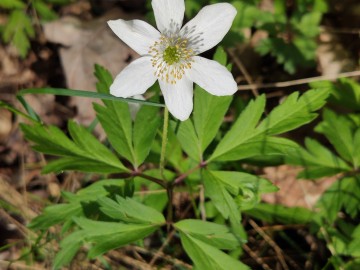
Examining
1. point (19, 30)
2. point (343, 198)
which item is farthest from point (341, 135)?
point (19, 30)

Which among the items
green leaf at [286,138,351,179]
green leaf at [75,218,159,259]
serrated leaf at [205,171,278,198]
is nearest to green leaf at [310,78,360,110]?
green leaf at [286,138,351,179]

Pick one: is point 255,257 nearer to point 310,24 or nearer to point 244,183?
point 244,183

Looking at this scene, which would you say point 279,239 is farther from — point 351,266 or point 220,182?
point 220,182

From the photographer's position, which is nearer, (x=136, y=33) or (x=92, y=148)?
(x=136, y=33)

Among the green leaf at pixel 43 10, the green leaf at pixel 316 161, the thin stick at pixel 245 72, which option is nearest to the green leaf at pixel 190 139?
the green leaf at pixel 316 161

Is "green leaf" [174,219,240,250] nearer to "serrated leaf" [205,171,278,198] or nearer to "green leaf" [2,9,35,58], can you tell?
"serrated leaf" [205,171,278,198]

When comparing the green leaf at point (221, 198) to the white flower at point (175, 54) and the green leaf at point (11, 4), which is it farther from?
the green leaf at point (11, 4)
